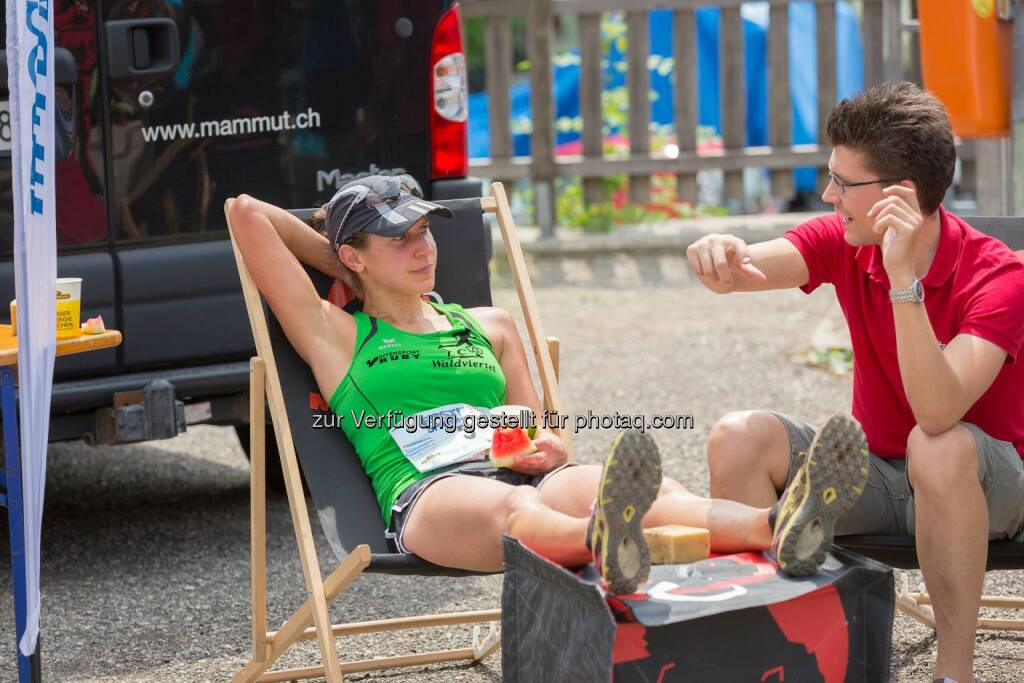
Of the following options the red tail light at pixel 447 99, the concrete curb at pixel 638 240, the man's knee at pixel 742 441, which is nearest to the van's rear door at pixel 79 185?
the red tail light at pixel 447 99

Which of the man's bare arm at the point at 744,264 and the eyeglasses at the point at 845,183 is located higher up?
the eyeglasses at the point at 845,183

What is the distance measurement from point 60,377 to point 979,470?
2569 millimetres

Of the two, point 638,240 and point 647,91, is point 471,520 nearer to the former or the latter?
point 638,240

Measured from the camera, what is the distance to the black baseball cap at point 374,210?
3660mm

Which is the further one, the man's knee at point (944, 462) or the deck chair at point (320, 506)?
the deck chair at point (320, 506)

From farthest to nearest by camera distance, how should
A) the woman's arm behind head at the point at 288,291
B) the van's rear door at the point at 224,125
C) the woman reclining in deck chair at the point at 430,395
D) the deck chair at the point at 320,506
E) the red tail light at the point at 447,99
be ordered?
the red tail light at the point at 447,99, the van's rear door at the point at 224,125, the woman's arm behind head at the point at 288,291, the deck chair at the point at 320,506, the woman reclining in deck chair at the point at 430,395

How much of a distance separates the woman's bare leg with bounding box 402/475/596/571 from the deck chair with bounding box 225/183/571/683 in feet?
0.16

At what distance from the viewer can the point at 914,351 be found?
2990 millimetres

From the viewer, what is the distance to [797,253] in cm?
350

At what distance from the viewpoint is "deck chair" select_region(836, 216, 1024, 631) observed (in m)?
3.16

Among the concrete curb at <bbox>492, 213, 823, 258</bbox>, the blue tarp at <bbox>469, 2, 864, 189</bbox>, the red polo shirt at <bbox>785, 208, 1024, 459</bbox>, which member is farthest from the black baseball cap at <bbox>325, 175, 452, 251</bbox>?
the blue tarp at <bbox>469, 2, 864, 189</bbox>

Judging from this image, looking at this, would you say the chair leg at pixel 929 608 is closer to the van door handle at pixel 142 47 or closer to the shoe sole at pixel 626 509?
the shoe sole at pixel 626 509

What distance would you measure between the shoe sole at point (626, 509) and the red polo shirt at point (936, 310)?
908 mm

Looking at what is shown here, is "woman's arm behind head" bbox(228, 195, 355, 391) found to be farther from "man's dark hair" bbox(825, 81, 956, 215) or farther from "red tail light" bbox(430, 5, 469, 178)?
"man's dark hair" bbox(825, 81, 956, 215)
